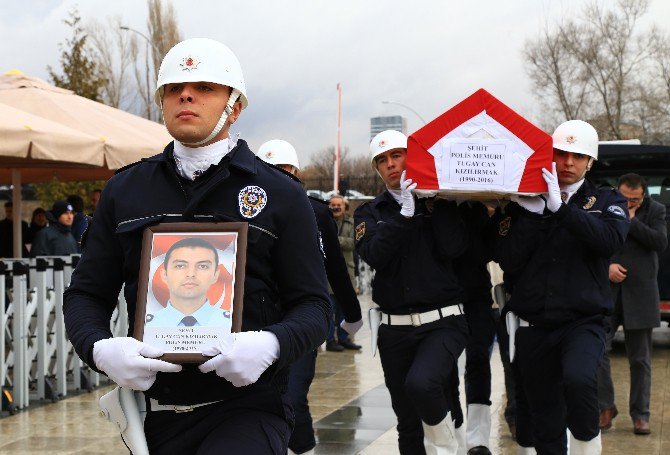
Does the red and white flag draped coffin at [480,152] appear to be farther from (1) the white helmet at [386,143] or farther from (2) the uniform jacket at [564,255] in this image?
(1) the white helmet at [386,143]

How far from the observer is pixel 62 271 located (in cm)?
986

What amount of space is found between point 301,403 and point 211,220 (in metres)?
3.36

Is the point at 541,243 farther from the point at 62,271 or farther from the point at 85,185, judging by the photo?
the point at 85,185

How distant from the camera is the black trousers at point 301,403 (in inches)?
247

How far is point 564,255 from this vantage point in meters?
5.82

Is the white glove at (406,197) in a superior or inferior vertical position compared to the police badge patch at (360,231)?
superior

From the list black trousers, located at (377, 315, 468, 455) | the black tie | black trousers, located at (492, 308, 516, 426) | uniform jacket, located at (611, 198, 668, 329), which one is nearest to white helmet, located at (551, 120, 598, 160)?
black trousers, located at (377, 315, 468, 455)

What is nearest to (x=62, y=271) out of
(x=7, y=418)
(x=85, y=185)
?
(x=7, y=418)

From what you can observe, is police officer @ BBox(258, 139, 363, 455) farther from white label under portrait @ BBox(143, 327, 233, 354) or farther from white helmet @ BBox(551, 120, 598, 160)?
white label under portrait @ BBox(143, 327, 233, 354)

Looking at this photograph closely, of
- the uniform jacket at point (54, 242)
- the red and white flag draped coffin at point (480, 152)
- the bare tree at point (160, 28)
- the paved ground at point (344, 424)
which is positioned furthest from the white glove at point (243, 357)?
the bare tree at point (160, 28)

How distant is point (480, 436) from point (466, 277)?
3.73 feet

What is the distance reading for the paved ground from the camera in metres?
7.55

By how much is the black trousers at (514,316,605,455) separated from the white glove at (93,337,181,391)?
121 inches

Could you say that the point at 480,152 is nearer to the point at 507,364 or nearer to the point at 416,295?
the point at 416,295
